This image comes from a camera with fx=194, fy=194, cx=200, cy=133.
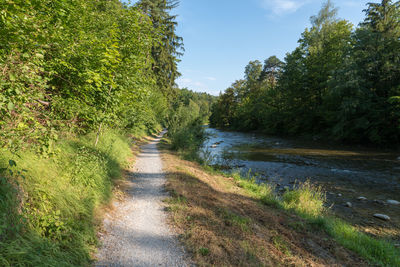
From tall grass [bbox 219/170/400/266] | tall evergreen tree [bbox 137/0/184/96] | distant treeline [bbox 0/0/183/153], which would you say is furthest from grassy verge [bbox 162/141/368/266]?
tall evergreen tree [bbox 137/0/184/96]

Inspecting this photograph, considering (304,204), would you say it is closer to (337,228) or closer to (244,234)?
(337,228)

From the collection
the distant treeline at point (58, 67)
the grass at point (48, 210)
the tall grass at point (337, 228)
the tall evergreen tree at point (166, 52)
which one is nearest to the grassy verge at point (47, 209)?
the grass at point (48, 210)

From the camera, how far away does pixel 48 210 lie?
10.7 ft

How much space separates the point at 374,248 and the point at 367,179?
26.3 ft

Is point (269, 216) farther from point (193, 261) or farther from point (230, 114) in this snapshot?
point (230, 114)

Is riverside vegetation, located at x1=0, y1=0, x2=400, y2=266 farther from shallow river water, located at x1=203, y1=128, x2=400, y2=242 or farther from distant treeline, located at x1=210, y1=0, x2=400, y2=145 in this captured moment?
distant treeline, located at x1=210, y1=0, x2=400, y2=145

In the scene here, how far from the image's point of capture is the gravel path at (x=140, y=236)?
10.7 feet

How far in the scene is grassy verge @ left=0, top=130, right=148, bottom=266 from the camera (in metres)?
2.44

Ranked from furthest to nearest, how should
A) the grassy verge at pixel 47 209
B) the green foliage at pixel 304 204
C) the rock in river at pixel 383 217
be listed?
the green foliage at pixel 304 204 < the rock in river at pixel 383 217 < the grassy verge at pixel 47 209

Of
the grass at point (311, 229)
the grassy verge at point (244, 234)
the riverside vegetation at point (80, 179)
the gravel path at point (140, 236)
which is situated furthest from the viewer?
the grass at point (311, 229)

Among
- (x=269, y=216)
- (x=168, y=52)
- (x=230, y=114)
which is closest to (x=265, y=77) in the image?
(x=230, y=114)

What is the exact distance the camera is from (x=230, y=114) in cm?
6600

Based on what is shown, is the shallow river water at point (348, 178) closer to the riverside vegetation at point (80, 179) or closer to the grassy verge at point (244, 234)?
the riverside vegetation at point (80, 179)

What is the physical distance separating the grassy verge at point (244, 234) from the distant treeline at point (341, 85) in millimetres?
20789
